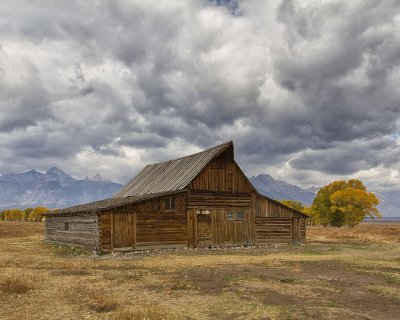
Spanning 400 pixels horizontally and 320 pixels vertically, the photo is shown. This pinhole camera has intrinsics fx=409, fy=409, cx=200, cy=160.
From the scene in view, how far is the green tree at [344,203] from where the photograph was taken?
82562 millimetres

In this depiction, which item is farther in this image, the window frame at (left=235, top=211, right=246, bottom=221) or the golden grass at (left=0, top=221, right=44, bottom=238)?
the golden grass at (left=0, top=221, right=44, bottom=238)

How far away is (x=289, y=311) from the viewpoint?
476 inches

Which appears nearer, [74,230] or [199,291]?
[199,291]

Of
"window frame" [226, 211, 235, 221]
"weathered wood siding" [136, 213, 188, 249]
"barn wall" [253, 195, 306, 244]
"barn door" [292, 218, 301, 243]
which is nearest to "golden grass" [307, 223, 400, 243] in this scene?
"barn door" [292, 218, 301, 243]

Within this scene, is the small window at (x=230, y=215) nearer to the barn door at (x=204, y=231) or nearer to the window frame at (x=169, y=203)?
the barn door at (x=204, y=231)

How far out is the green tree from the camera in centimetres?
8256

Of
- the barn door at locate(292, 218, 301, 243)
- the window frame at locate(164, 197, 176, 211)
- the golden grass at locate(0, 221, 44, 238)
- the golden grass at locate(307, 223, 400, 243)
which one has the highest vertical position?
the window frame at locate(164, 197, 176, 211)

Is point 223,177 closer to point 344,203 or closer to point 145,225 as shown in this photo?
point 145,225

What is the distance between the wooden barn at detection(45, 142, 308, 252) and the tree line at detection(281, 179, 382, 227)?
45.1m

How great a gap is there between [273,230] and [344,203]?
5046cm

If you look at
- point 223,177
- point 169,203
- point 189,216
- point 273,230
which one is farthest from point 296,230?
point 169,203

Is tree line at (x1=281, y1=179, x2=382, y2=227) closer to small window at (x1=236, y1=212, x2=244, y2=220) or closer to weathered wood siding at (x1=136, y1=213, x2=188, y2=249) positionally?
small window at (x1=236, y1=212, x2=244, y2=220)

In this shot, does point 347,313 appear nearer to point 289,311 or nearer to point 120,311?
point 289,311

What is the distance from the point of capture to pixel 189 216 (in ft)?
118
